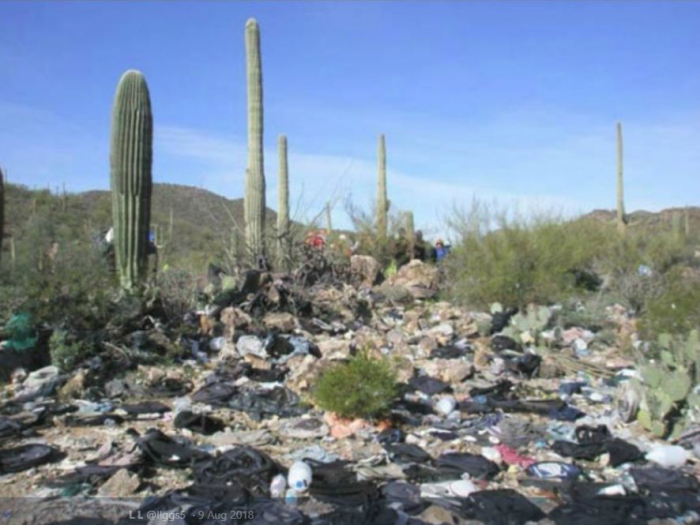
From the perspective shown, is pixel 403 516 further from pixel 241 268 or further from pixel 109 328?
pixel 241 268

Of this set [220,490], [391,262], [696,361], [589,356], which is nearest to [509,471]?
[220,490]

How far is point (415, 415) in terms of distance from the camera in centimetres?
684

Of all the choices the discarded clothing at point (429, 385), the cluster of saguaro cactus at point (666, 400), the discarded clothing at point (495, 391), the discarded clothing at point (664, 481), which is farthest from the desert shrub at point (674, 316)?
the discarded clothing at point (664, 481)

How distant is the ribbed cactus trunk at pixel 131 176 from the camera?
1046 centimetres

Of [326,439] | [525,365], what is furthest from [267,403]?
[525,365]

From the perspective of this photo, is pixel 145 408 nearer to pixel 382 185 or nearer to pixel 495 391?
pixel 495 391

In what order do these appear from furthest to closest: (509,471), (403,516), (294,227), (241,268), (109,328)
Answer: (294,227)
(241,268)
(109,328)
(509,471)
(403,516)

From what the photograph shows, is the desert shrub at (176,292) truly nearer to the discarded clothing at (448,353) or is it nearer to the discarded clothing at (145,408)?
the discarded clothing at (145,408)

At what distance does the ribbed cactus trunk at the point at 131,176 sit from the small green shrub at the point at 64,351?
7.49ft

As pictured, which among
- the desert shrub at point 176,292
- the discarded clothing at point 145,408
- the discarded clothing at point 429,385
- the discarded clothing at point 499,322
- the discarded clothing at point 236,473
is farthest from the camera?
the discarded clothing at point 499,322

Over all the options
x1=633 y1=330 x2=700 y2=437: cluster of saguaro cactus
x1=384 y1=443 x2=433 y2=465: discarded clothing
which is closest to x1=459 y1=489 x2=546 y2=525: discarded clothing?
x1=384 y1=443 x2=433 y2=465: discarded clothing

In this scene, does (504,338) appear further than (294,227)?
No

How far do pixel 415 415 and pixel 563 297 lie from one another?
7.25 metres

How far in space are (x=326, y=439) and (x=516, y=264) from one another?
8.15 metres
